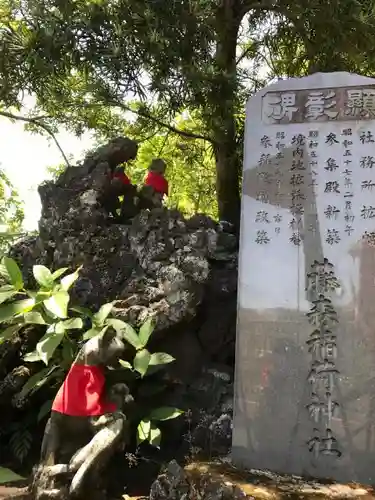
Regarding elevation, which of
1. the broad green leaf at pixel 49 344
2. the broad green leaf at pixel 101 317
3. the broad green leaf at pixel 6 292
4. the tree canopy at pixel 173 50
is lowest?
the broad green leaf at pixel 49 344

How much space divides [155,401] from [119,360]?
0.52 m

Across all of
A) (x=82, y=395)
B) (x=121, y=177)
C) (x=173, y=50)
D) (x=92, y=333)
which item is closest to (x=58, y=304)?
(x=92, y=333)

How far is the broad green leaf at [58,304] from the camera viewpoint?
10.6 ft

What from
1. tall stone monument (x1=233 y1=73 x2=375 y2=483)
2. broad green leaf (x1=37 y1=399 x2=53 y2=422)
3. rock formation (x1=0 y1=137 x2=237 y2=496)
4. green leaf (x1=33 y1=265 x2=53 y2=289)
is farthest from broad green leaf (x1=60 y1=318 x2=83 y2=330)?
tall stone monument (x1=233 y1=73 x2=375 y2=483)

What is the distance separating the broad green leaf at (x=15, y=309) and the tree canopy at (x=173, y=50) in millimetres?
2074

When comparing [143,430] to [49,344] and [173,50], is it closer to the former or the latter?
[49,344]

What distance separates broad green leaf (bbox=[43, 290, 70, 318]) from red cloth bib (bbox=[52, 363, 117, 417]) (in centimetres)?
31

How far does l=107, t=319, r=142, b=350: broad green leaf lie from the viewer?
3.36 meters

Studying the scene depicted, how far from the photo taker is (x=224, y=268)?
4094 millimetres

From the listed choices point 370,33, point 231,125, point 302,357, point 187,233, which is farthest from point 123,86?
point 302,357

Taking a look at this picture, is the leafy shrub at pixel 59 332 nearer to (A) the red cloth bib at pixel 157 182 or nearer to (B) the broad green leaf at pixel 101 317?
(B) the broad green leaf at pixel 101 317

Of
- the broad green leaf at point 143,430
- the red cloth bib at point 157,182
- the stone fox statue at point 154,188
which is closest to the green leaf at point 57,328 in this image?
the broad green leaf at point 143,430

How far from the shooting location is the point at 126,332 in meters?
3.39

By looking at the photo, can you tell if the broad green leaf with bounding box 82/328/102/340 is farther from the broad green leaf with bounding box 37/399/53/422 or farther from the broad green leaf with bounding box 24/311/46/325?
the broad green leaf with bounding box 37/399/53/422
